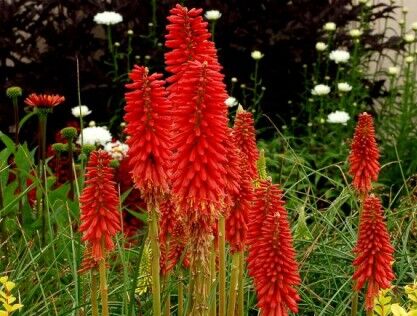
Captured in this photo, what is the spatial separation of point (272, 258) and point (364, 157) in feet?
3.12

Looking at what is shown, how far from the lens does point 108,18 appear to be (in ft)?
23.9

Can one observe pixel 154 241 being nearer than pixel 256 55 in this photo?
Yes

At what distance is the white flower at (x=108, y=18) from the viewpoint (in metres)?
7.26

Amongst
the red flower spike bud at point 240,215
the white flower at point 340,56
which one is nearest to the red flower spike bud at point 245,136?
the red flower spike bud at point 240,215

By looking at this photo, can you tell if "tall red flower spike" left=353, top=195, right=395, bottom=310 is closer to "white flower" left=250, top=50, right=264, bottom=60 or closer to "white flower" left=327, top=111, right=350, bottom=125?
"white flower" left=327, top=111, right=350, bottom=125

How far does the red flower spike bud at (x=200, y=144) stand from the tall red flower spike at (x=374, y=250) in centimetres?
50

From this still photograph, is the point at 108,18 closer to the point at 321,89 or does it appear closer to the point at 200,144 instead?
the point at 321,89

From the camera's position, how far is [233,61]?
7.90 meters

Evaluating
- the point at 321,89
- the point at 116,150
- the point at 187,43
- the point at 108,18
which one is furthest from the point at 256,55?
the point at 187,43

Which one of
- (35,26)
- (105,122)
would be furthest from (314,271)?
(35,26)

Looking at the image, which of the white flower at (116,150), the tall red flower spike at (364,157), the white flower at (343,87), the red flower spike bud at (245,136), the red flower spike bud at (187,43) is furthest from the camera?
the white flower at (343,87)

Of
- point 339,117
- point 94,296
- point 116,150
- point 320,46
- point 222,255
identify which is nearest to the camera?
point 94,296

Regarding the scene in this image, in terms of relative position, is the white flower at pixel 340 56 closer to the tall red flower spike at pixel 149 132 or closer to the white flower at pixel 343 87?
the white flower at pixel 343 87

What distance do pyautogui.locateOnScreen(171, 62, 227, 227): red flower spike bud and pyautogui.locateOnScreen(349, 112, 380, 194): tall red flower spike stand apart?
3.01 ft
